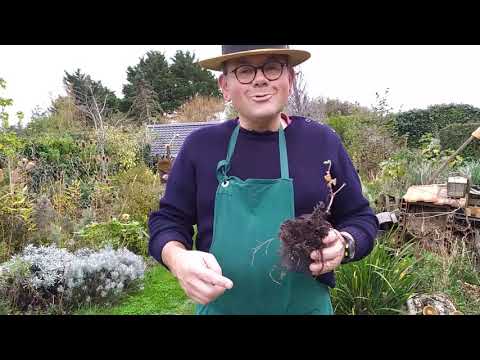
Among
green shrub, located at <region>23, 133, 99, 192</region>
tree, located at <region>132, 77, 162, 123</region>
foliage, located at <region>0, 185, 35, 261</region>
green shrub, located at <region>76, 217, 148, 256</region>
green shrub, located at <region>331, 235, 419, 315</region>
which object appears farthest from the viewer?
tree, located at <region>132, 77, 162, 123</region>

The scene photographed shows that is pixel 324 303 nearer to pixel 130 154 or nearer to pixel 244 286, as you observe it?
pixel 244 286

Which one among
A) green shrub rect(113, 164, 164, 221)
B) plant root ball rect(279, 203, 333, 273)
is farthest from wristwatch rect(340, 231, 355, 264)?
green shrub rect(113, 164, 164, 221)

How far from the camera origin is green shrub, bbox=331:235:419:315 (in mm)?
3735

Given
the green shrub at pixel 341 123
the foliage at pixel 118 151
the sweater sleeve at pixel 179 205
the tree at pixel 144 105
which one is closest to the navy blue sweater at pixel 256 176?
the sweater sleeve at pixel 179 205

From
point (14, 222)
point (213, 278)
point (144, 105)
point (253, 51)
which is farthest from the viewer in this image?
point (144, 105)

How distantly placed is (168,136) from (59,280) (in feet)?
30.6

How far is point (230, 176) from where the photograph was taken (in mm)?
1711

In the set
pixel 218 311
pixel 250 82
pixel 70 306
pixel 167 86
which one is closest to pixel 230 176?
pixel 250 82

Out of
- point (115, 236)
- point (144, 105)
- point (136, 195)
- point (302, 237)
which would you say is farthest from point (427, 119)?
point (302, 237)

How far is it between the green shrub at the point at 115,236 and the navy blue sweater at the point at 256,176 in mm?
4268

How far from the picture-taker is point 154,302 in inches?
192

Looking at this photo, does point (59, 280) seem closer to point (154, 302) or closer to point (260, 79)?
point (154, 302)

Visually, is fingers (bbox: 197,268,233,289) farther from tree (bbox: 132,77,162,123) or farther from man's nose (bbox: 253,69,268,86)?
tree (bbox: 132,77,162,123)

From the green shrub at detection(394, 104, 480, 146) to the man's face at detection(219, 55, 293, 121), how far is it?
12313 millimetres
